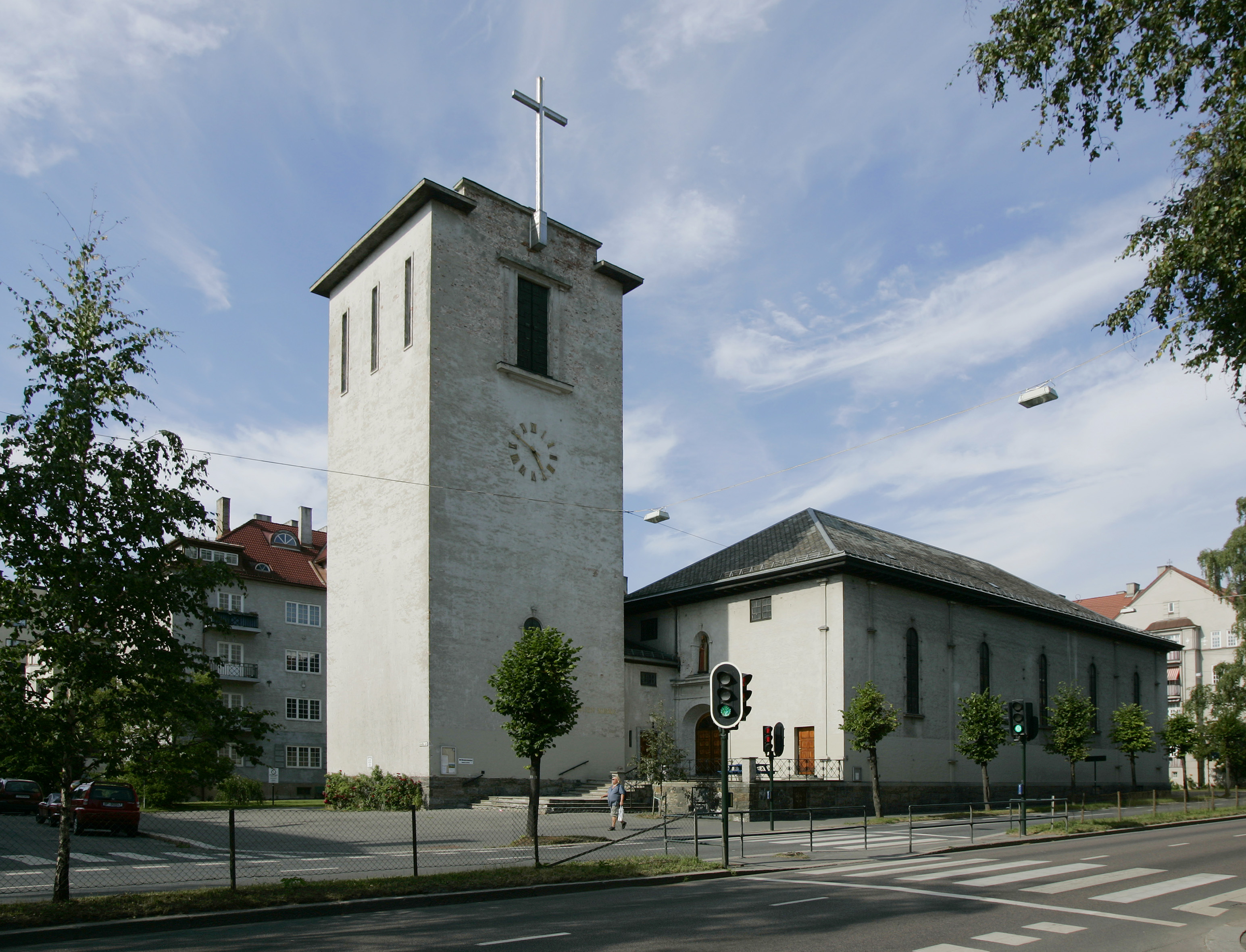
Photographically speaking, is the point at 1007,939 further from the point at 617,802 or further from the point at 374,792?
the point at 374,792

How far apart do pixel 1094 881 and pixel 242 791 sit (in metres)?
33.7

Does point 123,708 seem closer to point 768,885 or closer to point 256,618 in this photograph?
point 768,885

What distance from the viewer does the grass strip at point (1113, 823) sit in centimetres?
2461

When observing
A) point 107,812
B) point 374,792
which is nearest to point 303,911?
point 107,812

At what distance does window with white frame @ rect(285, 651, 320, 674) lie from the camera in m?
54.5

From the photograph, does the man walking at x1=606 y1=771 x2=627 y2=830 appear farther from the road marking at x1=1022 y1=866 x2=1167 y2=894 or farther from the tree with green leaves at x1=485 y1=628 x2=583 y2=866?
the road marking at x1=1022 y1=866 x2=1167 y2=894

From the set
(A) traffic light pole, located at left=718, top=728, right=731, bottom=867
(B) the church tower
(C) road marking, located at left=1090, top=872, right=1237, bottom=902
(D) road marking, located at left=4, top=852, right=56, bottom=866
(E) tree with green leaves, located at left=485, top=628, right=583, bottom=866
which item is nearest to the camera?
(C) road marking, located at left=1090, top=872, right=1237, bottom=902

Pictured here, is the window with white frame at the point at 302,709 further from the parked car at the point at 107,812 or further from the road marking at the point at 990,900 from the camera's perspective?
the road marking at the point at 990,900

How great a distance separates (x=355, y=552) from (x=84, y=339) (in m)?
25.2

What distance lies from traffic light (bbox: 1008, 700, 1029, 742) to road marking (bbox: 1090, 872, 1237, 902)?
826 centimetres

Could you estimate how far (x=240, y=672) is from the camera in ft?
170

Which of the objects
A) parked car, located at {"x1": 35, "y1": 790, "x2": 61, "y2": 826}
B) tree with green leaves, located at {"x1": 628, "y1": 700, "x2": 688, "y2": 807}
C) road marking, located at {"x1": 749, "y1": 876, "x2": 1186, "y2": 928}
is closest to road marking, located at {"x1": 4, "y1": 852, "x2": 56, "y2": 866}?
parked car, located at {"x1": 35, "y1": 790, "x2": 61, "y2": 826}

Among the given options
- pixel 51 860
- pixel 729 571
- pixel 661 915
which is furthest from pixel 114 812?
pixel 729 571

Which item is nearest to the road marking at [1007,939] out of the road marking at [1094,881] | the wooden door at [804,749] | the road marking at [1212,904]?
the road marking at [1212,904]
